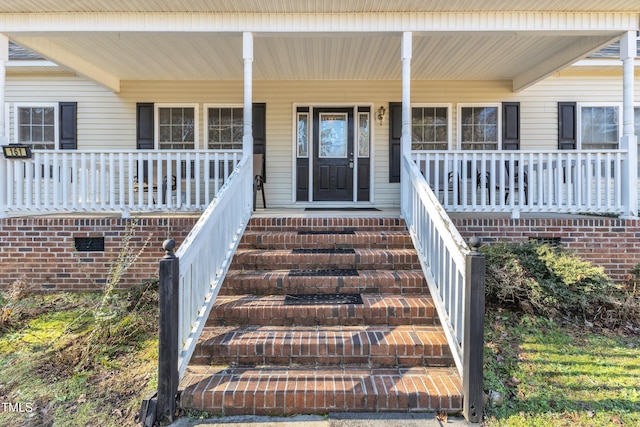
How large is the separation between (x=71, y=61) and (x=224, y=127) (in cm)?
246

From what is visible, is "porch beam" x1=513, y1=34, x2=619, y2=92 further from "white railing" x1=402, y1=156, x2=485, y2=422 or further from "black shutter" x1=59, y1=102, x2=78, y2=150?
"black shutter" x1=59, y1=102, x2=78, y2=150

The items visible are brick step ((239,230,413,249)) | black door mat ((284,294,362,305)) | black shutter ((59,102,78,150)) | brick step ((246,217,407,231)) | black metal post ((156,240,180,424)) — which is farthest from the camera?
black shutter ((59,102,78,150))

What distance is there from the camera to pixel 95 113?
664 cm

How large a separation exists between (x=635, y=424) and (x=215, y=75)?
6742 mm

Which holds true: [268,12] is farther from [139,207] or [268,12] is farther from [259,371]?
[259,371]

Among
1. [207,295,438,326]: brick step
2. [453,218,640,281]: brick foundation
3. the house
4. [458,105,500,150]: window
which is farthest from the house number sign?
[458,105,500,150]: window

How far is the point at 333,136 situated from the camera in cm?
675

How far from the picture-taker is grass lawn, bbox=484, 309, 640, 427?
2.34 meters

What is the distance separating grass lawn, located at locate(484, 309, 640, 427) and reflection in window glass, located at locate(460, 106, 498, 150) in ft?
13.3

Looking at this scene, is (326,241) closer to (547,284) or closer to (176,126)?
(547,284)

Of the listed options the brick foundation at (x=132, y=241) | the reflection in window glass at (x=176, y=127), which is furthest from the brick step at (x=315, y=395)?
the reflection in window glass at (x=176, y=127)

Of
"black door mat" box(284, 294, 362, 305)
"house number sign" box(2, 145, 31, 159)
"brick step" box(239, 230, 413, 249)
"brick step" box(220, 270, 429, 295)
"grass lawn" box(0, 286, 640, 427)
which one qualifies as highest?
"house number sign" box(2, 145, 31, 159)

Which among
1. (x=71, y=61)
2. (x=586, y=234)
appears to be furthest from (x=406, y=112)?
(x=71, y=61)

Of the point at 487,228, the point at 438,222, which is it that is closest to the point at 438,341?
the point at 438,222
